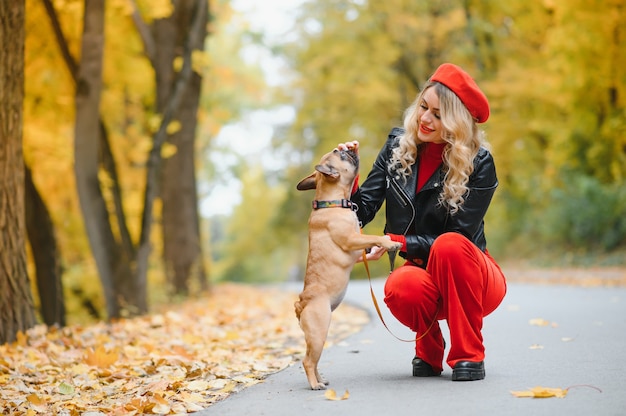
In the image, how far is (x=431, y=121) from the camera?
4.93 meters

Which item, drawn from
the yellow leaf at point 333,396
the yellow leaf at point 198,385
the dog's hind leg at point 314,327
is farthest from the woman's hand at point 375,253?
the yellow leaf at point 198,385

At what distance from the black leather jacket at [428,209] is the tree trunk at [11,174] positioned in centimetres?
417

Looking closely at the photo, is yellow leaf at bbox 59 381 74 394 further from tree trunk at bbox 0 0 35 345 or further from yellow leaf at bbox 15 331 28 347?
tree trunk at bbox 0 0 35 345

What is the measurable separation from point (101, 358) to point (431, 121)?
3.16m

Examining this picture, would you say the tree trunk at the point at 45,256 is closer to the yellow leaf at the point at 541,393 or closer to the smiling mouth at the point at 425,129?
the smiling mouth at the point at 425,129

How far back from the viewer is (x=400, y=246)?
187 inches

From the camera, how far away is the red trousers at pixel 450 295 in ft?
15.2

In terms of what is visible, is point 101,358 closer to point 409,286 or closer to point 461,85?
point 409,286

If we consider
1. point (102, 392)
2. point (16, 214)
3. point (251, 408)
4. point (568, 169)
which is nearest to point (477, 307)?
point (251, 408)

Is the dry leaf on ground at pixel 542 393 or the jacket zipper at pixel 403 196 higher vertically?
the jacket zipper at pixel 403 196

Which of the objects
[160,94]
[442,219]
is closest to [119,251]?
[160,94]

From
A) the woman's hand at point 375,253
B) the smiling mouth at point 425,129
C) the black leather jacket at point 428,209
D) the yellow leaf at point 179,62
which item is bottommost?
the woman's hand at point 375,253

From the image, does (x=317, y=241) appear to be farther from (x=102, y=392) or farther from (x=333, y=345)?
(x=333, y=345)

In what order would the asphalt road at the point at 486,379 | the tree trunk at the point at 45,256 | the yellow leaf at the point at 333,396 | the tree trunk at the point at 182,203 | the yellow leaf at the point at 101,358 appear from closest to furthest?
the asphalt road at the point at 486,379, the yellow leaf at the point at 333,396, the yellow leaf at the point at 101,358, the tree trunk at the point at 45,256, the tree trunk at the point at 182,203
